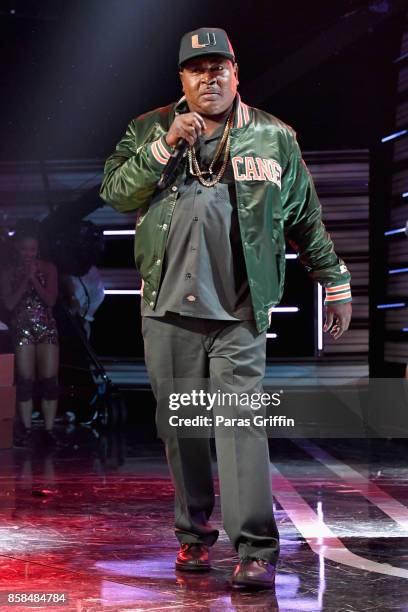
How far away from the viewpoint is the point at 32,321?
808 centimetres

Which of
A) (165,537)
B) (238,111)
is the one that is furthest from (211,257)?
(165,537)

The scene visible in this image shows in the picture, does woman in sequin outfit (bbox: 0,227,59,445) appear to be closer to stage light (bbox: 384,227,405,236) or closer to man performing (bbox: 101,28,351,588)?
stage light (bbox: 384,227,405,236)

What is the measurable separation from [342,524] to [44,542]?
1.27 m

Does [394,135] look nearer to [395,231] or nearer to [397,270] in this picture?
[395,231]

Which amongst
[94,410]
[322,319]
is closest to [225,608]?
[94,410]

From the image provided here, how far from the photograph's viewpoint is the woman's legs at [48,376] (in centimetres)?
812

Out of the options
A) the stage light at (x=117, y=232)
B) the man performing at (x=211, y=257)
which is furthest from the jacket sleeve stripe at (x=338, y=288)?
the stage light at (x=117, y=232)

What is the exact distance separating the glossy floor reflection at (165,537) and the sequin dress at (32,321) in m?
1.49

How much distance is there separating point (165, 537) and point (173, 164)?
4.97 ft

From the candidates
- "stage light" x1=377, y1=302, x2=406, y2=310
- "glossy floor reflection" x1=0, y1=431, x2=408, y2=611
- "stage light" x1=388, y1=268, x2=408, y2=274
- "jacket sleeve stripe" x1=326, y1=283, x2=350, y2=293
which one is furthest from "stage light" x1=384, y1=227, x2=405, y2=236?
"jacket sleeve stripe" x1=326, y1=283, x2=350, y2=293

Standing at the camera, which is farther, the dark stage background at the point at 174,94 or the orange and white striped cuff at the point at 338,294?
the dark stage background at the point at 174,94

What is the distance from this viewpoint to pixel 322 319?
10008mm

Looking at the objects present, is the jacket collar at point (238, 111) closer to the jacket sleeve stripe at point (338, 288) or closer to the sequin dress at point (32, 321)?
the jacket sleeve stripe at point (338, 288)

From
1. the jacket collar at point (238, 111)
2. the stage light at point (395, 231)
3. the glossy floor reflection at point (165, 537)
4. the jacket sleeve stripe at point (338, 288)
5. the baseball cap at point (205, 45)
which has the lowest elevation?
the glossy floor reflection at point (165, 537)
